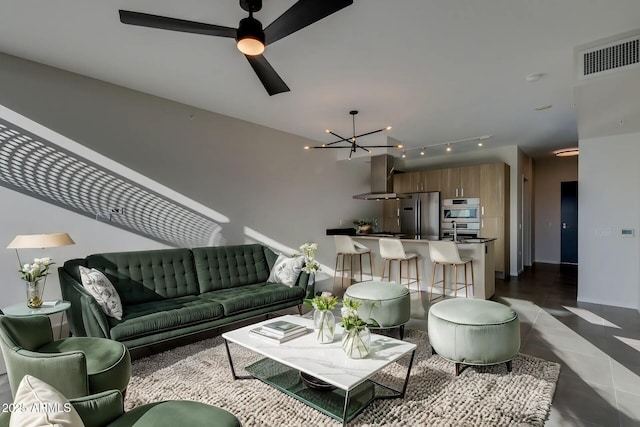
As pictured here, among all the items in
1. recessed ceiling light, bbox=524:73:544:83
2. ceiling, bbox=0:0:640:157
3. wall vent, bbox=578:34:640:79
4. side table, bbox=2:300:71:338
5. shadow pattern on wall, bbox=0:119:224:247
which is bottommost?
side table, bbox=2:300:71:338

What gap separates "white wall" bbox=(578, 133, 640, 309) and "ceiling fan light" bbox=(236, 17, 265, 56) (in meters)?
5.14

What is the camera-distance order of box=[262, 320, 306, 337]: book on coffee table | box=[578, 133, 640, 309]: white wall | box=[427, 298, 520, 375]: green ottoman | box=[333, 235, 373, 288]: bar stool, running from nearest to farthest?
box=[262, 320, 306, 337]: book on coffee table, box=[427, 298, 520, 375]: green ottoman, box=[578, 133, 640, 309]: white wall, box=[333, 235, 373, 288]: bar stool

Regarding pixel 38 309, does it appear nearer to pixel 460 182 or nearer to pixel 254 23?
pixel 254 23

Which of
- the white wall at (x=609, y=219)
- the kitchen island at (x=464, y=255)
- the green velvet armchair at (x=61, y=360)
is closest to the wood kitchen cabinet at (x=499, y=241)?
the kitchen island at (x=464, y=255)

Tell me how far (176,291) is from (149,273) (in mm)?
348

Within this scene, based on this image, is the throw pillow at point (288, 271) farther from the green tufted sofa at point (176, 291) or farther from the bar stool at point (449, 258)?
the bar stool at point (449, 258)

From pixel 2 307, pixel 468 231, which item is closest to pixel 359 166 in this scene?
pixel 468 231

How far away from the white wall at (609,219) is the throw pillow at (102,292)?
596 cm

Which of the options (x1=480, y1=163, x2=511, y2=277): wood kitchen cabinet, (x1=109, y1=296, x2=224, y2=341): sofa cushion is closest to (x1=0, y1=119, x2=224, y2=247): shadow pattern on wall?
(x1=109, y1=296, x2=224, y2=341): sofa cushion

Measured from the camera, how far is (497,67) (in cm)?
326

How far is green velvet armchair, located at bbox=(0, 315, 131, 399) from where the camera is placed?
5.67ft

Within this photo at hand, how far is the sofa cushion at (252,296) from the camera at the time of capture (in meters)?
3.46

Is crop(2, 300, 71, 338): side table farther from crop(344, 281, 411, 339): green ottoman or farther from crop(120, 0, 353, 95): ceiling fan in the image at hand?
crop(344, 281, 411, 339): green ottoman

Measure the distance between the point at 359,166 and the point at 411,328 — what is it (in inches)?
168
